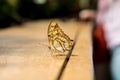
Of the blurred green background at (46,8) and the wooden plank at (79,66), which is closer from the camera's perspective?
the wooden plank at (79,66)

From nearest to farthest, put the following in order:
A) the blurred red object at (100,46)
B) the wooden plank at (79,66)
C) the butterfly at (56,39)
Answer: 1. the wooden plank at (79,66)
2. the butterfly at (56,39)
3. the blurred red object at (100,46)

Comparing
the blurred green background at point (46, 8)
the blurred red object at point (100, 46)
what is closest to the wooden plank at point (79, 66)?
the blurred red object at point (100, 46)

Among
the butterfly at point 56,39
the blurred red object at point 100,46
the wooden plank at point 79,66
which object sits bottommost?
the blurred red object at point 100,46

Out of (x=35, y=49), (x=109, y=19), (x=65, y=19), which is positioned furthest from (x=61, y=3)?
(x=35, y=49)

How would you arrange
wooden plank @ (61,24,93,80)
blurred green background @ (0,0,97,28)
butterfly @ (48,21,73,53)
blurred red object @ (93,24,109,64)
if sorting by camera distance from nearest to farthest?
wooden plank @ (61,24,93,80) < butterfly @ (48,21,73,53) < blurred red object @ (93,24,109,64) < blurred green background @ (0,0,97,28)

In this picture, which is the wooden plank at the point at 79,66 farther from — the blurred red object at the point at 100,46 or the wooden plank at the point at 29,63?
the blurred red object at the point at 100,46

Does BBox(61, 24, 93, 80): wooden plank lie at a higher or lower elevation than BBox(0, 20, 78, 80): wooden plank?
lower

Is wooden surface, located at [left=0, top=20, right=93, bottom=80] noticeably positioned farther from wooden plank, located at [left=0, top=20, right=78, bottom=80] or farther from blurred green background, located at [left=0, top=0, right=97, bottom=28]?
blurred green background, located at [left=0, top=0, right=97, bottom=28]

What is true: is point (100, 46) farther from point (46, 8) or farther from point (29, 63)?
point (29, 63)

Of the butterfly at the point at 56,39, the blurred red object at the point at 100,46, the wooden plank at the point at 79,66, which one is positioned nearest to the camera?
the wooden plank at the point at 79,66

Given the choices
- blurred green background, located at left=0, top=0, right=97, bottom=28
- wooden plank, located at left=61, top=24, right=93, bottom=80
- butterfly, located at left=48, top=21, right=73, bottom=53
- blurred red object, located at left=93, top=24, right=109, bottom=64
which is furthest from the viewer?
blurred green background, located at left=0, top=0, right=97, bottom=28

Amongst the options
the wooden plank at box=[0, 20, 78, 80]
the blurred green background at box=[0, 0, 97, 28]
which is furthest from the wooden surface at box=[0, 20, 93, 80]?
the blurred green background at box=[0, 0, 97, 28]
